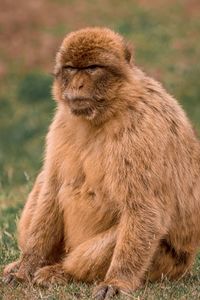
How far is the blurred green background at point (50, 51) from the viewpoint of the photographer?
17391 millimetres

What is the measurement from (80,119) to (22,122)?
11226 mm

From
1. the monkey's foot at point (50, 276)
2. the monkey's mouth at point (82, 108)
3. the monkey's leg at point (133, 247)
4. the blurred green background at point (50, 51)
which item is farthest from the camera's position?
the blurred green background at point (50, 51)

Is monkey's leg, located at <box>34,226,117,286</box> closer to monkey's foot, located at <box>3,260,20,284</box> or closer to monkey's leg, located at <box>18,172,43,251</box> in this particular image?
monkey's foot, located at <box>3,260,20,284</box>

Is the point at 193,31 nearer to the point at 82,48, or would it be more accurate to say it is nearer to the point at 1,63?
the point at 1,63

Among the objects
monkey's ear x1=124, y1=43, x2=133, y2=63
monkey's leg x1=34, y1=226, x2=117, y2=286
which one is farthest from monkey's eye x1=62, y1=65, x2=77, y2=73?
monkey's leg x1=34, y1=226, x2=117, y2=286

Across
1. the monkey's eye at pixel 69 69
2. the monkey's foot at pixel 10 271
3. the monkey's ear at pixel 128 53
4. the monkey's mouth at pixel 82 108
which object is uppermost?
the monkey's ear at pixel 128 53

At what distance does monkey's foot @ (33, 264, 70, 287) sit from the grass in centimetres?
202

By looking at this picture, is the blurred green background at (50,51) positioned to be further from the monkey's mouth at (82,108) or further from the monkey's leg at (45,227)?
the monkey's mouth at (82,108)

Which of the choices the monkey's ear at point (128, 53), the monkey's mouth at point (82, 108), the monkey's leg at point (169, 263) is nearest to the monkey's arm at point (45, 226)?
the monkey's mouth at point (82, 108)

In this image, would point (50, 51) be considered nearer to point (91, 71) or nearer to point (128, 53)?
point (128, 53)

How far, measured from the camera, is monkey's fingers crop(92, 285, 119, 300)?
6.64 meters

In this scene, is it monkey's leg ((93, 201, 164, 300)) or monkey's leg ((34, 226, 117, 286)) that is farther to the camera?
monkey's leg ((34, 226, 117, 286))

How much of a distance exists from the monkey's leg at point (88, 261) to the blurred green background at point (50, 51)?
255 inches

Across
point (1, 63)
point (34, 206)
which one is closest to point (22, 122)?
point (1, 63)
